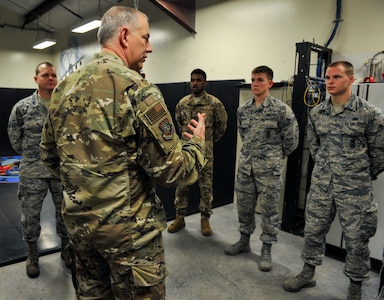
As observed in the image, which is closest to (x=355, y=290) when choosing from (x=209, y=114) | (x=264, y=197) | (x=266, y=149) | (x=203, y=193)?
(x=264, y=197)

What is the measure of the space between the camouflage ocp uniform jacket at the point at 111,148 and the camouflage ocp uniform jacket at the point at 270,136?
5.29 ft

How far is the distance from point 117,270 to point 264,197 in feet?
5.70

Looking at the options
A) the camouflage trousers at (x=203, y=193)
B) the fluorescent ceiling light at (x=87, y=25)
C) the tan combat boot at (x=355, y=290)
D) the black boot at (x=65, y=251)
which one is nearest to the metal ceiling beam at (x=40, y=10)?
the fluorescent ceiling light at (x=87, y=25)

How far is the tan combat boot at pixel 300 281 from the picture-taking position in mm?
2264

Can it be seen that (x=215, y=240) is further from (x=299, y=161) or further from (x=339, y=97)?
(x=339, y=97)

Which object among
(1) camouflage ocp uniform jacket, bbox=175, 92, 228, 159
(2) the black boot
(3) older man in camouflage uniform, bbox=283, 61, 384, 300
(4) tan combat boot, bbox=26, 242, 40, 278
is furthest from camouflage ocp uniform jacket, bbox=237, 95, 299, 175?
(4) tan combat boot, bbox=26, 242, 40, 278

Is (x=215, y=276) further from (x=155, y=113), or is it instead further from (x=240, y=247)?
(x=155, y=113)

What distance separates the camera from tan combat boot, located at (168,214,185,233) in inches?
130

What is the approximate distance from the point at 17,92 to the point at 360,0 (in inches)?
277

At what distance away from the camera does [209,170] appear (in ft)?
11.0

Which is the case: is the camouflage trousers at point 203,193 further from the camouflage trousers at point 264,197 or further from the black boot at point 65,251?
the black boot at point 65,251

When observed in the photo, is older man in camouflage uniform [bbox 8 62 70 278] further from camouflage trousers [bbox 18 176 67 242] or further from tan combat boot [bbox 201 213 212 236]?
tan combat boot [bbox 201 213 212 236]

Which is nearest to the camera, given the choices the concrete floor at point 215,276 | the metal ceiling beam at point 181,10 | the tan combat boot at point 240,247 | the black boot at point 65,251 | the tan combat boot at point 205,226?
the concrete floor at point 215,276

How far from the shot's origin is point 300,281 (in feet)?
7.47
